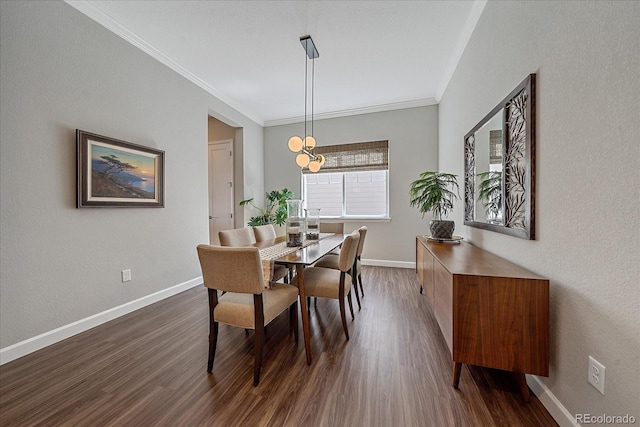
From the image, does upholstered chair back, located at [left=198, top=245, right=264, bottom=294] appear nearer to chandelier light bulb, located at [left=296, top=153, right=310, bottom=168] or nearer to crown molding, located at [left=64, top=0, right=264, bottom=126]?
chandelier light bulb, located at [left=296, top=153, right=310, bottom=168]

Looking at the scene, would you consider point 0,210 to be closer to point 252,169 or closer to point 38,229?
point 38,229

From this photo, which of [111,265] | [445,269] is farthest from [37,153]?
[445,269]

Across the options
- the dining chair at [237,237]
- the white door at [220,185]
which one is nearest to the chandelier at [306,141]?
the dining chair at [237,237]

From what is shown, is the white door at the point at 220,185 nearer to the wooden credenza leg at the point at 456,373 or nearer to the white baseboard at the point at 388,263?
the white baseboard at the point at 388,263

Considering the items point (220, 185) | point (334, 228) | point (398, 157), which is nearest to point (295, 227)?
point (334, 228)

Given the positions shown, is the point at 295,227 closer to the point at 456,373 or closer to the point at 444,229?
the point at 444,229

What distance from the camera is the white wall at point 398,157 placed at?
427 centimetres

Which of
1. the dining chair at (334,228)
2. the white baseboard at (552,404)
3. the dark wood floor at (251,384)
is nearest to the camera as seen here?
the white baseboard at (552,404)

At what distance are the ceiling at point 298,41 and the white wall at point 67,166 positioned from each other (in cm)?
35

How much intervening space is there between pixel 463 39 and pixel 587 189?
91.4 inches

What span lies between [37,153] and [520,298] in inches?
135

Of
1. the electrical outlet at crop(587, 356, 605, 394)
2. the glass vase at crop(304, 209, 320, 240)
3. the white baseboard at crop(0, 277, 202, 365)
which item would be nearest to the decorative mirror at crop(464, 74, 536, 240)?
the electrical outlet at crop(587, 356, 605, 394)

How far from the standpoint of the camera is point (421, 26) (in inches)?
98.7

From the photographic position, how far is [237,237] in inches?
101
